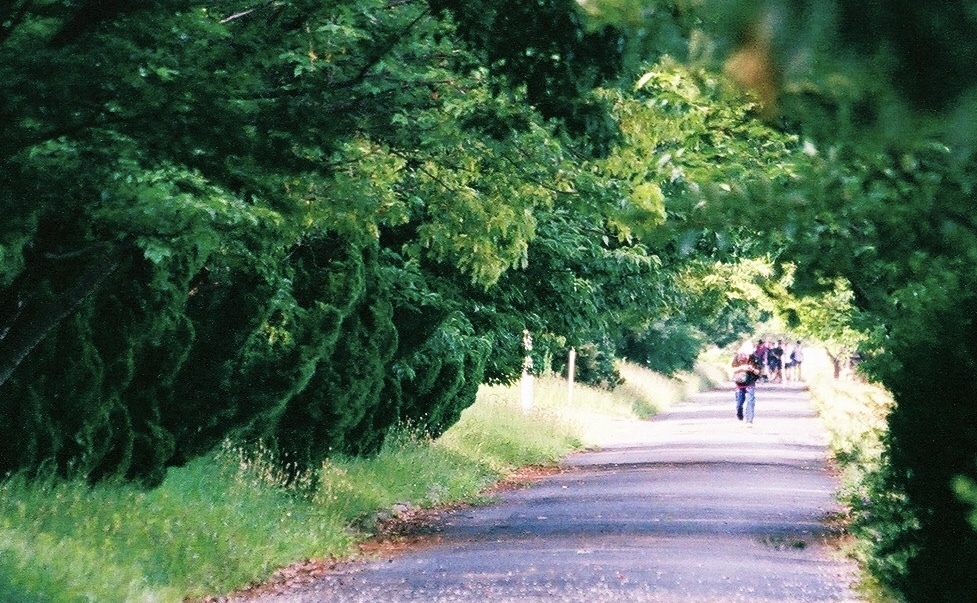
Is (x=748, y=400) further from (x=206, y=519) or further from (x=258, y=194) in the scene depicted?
(x=258, y=194)

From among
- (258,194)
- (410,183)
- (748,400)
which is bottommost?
(748,400)

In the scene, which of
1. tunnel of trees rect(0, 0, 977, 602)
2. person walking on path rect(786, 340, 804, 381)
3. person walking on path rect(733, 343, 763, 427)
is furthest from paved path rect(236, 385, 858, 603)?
person walking on path rect(786, 340, 804, 381)

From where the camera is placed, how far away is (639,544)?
15.2 meters

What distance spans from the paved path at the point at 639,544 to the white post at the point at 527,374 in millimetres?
1933

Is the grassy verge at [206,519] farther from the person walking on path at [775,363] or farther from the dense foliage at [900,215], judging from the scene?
the person walking on path at [775,363]

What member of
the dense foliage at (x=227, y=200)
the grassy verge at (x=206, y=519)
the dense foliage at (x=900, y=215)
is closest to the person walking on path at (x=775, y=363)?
the grassy verge at (x=206, y=519)

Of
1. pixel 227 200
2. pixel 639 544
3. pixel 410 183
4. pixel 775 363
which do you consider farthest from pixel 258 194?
pixel 775 363

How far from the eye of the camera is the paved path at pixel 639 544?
1181 cm

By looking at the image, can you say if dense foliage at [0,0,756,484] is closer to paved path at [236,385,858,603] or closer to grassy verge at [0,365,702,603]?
grassy verge at [0,365,702,603]

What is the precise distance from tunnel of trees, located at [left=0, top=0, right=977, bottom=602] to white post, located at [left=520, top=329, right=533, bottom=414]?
844 centimetres

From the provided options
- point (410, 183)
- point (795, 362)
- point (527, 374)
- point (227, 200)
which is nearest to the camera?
point (227, 200)

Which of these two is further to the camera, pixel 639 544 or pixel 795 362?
pixel 795 362

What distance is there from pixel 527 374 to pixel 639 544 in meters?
20.3

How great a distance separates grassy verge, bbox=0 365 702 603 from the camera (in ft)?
32.6
